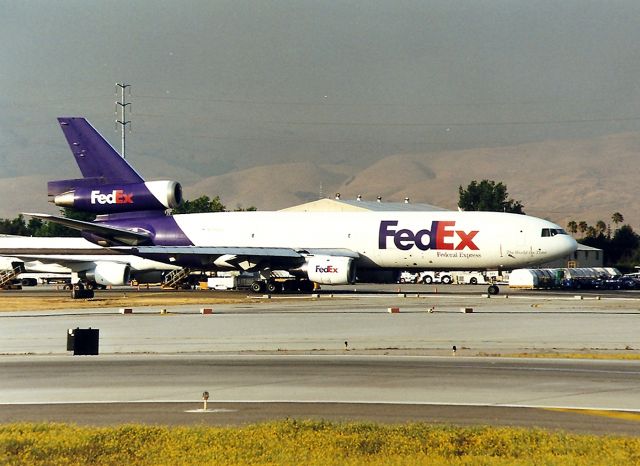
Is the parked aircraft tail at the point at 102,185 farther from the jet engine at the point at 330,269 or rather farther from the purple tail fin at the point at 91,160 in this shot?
the jet engine at the point at 330,269

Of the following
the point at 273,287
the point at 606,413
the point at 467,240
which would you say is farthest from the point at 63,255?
the point at 606,413

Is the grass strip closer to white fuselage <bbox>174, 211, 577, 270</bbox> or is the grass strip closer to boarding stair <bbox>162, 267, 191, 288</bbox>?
white fuselage <bbox>174, 211, 577, 270</bbox>

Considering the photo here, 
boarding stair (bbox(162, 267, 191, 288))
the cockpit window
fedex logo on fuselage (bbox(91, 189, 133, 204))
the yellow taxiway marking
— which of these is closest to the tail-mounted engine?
fedex logo on fuselage (bbox(91, 189, 133, 204))

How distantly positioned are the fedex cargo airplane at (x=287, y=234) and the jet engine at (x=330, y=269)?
2.9 inches

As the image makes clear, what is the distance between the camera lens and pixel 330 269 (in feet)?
227

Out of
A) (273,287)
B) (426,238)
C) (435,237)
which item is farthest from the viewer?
(273,287)

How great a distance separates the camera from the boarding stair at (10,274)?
93.1 m

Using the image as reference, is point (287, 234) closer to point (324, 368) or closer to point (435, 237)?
point (435, 237)

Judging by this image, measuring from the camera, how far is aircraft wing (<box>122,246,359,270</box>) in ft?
235

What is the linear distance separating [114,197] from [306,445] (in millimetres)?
66357

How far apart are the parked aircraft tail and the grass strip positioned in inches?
2486

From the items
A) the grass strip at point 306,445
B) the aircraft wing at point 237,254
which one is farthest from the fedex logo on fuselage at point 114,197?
the grass strip at point 306,445

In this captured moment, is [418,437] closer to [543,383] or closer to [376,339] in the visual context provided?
[543,383]

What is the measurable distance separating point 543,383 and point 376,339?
1245cm
